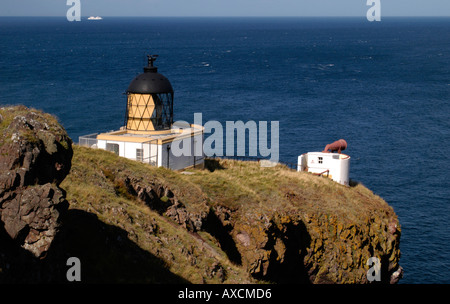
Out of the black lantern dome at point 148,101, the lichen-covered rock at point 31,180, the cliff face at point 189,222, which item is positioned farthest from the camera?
the black lantern dome at point 148,101

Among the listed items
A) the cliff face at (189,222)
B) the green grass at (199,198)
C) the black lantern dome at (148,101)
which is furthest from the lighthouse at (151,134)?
the green grass at (199,198)

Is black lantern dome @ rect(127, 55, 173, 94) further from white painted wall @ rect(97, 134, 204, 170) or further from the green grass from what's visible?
the green grass

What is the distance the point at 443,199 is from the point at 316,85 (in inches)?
3029

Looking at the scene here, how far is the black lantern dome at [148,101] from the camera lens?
4088 cm

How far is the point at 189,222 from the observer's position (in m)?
31.2

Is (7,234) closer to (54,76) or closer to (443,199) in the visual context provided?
(443,199)

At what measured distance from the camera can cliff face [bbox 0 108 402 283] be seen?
56.9ft

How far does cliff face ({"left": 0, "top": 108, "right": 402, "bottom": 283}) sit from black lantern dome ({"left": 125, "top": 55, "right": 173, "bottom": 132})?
15.3 feet

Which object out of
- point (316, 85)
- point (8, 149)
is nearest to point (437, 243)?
point (8, 149)

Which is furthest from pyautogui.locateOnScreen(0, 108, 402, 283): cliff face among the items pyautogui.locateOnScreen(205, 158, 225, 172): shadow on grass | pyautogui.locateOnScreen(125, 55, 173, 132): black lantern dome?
pyautogui.locateOnScreen(125, 55, 173, 132): black lantern dome

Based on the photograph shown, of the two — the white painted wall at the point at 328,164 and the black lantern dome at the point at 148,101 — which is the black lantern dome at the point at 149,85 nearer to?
the black lantern dome at the point at 148,101

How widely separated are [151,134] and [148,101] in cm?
223

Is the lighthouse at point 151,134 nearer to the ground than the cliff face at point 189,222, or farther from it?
farther from it
